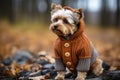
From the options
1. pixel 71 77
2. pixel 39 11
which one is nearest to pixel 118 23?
pixel 39 11

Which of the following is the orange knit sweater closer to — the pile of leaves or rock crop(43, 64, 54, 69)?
the pile of leaves

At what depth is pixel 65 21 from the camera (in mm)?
7703

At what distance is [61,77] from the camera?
8.19 metres

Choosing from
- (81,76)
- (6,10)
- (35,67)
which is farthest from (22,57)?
(6,10)

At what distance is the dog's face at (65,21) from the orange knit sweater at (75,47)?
0.14m

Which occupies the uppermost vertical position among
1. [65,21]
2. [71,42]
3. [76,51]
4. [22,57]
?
[65,21]

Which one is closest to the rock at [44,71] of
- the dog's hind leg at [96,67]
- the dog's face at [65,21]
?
the dog's hind leg at [96,67]

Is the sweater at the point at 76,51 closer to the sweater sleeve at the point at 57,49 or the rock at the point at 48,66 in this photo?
the sweater sleeve at the point at 57,49

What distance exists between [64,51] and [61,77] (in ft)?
1.93

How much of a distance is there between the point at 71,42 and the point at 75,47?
13 cm

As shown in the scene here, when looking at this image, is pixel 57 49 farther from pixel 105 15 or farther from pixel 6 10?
pixel 105 15

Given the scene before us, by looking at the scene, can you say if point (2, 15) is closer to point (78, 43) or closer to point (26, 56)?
point (26, 56)

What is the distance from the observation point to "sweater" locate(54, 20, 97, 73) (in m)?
7.86

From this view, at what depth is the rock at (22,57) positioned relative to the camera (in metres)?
11.1
